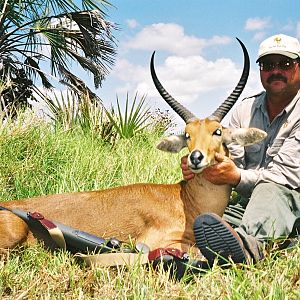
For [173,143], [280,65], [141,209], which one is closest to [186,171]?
[173,143]

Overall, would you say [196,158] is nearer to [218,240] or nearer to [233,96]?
[218,240]

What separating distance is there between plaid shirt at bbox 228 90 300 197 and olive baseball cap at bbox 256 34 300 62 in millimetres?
380

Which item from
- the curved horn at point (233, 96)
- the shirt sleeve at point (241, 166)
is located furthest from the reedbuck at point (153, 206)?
the shirt sleeve at point (241, 166)

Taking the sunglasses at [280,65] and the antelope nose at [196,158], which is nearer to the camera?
the antelope nose at [196,158]

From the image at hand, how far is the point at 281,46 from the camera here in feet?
15.9

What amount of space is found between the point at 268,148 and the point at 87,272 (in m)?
2.05

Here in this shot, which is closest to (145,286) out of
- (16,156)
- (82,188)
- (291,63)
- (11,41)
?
(291,63)

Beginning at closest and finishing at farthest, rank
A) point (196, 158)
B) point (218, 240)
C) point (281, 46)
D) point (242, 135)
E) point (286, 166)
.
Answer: point (218, 240)
point (196, 158)
point (286, 166)
point (242, 135)
point (281, 46)

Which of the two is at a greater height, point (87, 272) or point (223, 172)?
point (223, 172)

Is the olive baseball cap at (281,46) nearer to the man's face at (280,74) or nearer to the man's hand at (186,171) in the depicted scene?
the man's face at (280,74)

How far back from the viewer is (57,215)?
185 inches

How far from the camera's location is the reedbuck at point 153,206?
4.52m

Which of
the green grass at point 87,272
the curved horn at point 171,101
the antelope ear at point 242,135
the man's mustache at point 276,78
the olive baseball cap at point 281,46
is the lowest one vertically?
the green grass at point 87,272

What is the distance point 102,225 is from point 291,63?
2.18 metres
